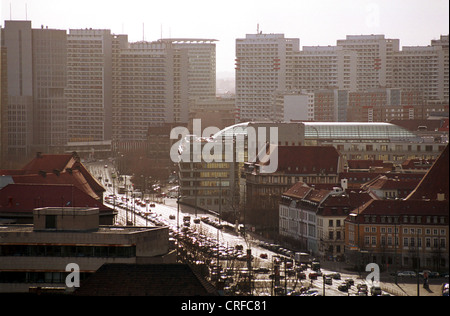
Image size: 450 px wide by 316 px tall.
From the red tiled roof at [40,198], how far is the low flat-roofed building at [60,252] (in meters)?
5.56

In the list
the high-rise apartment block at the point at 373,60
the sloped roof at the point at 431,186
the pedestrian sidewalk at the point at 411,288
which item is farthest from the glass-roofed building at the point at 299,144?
the high-rise apartment block at the point at 373,60

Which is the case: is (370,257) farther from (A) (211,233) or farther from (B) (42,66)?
(B) (42,66)

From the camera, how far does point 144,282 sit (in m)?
10.6

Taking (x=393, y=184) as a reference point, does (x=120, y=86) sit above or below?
above

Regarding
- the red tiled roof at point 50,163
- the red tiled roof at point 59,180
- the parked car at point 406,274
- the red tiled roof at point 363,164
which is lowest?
the parked car at point 406,274

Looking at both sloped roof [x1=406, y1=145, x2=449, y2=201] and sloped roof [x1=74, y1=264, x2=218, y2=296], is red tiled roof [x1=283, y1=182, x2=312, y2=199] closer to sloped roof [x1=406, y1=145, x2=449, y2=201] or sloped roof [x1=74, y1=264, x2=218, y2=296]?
sloped roof [x1=406, y1=145, x2=449, y2=201]

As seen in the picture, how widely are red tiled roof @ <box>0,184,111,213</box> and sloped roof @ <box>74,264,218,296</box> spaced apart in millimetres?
8971

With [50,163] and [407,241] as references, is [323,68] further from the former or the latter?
[407,241]

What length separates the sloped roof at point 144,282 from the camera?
10250mm

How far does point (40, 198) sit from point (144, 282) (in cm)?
1018

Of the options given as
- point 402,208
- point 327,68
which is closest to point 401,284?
point 402,208

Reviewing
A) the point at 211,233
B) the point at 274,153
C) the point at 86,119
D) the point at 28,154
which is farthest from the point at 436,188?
the point at 86,119

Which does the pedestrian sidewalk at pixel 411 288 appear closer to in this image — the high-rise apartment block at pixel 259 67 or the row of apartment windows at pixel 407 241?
the row of apartment windows at pixel 407 241

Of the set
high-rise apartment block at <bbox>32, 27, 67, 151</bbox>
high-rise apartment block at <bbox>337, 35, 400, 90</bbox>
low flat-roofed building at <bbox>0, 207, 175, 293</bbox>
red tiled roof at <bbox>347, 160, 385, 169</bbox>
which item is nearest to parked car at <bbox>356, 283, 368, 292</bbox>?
low flat-roofed building at <bbox>0, 207, 175, 293</bbox>
